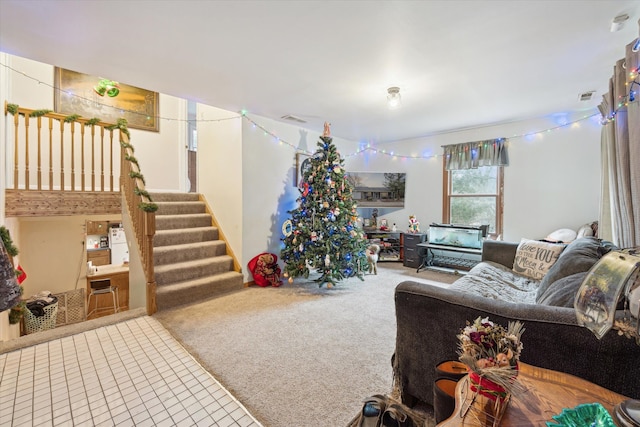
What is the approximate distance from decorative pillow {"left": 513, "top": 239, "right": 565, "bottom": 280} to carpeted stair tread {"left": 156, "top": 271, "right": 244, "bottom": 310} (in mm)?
3475

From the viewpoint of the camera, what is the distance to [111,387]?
187cm

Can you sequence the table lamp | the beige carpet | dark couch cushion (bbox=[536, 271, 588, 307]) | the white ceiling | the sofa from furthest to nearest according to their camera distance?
1. the white ceiling
2. the beige carpet
3. dark couch cushion (bbox=[536, 271, 588, 307])
4. the sofa
5. the table lamp

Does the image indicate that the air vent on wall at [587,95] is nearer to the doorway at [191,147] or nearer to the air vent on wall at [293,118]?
the air vent on wall at [293,118]

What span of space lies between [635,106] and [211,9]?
111 inches

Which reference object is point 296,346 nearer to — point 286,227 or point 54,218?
point 286,227

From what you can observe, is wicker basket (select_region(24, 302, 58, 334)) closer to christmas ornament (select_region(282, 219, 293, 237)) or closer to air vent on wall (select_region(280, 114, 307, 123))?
christmas ornament (select_region(282, 219, 293, 237))

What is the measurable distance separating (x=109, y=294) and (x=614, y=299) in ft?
21.5

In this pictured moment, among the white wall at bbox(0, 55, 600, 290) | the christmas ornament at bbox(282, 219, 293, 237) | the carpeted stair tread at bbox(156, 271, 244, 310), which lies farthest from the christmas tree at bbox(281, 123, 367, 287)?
the carpeted stair tread at bbox(156, 271, 244, 310)

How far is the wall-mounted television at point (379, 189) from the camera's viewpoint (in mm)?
5711

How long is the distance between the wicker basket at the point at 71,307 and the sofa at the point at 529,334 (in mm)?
5413

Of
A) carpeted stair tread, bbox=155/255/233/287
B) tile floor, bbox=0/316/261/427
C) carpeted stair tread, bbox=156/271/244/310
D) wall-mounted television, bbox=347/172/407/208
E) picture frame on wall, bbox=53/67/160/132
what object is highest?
picture frame on wall, bbox=53/67/160/132

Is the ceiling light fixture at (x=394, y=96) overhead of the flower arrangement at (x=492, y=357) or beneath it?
overhead

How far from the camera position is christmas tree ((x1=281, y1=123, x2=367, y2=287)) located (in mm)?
3895

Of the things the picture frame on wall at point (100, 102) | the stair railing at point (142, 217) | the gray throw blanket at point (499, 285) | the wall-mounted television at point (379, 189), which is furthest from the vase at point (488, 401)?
the picture frame on wall at point (100, 102)
